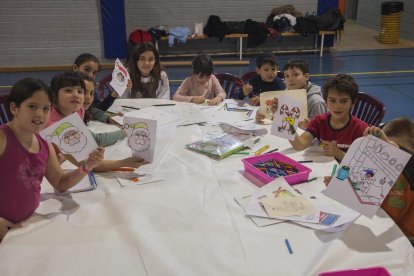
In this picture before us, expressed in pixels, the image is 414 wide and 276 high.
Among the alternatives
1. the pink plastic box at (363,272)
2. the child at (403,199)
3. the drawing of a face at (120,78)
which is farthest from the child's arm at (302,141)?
the drawing of a face at (120,78)

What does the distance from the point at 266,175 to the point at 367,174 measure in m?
0.54

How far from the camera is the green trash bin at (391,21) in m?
10.1

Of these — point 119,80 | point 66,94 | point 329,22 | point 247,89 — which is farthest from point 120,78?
point 329,22

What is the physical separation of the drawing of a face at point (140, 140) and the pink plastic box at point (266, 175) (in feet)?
A: 1.78

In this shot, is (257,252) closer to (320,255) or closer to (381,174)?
(320,255)

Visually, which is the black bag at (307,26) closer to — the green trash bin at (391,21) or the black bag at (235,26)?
the black bag at (235,26)

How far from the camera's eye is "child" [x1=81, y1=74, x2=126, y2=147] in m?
2.76

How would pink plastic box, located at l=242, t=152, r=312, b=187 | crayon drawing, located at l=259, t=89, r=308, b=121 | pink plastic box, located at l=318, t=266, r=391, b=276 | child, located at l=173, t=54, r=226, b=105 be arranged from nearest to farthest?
pink plastic box, located at l=318, t=266, r=391, b=276, pink plastic box, located at l=242, t=152, r=312, b=187, crayon drawing, located at l=259, t=89, r=308, b=121, child, located at l=173, t=54, r=226, b=105

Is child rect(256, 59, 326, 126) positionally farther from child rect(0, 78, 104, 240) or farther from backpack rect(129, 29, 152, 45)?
backpack rect(129, 29, 152, 45)

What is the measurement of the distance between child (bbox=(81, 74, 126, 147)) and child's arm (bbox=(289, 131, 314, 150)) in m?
1.15

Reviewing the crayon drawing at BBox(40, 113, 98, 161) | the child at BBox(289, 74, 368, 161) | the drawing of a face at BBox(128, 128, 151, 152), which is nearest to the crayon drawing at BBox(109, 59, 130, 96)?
the drawing of a face at BBox(128, 128, 151, 152)

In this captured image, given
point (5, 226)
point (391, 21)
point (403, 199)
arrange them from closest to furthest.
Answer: point (5, 226), point (403, 199), point (391, 21)

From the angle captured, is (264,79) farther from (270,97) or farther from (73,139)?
(73,139)

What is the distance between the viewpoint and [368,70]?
799 centimetres
